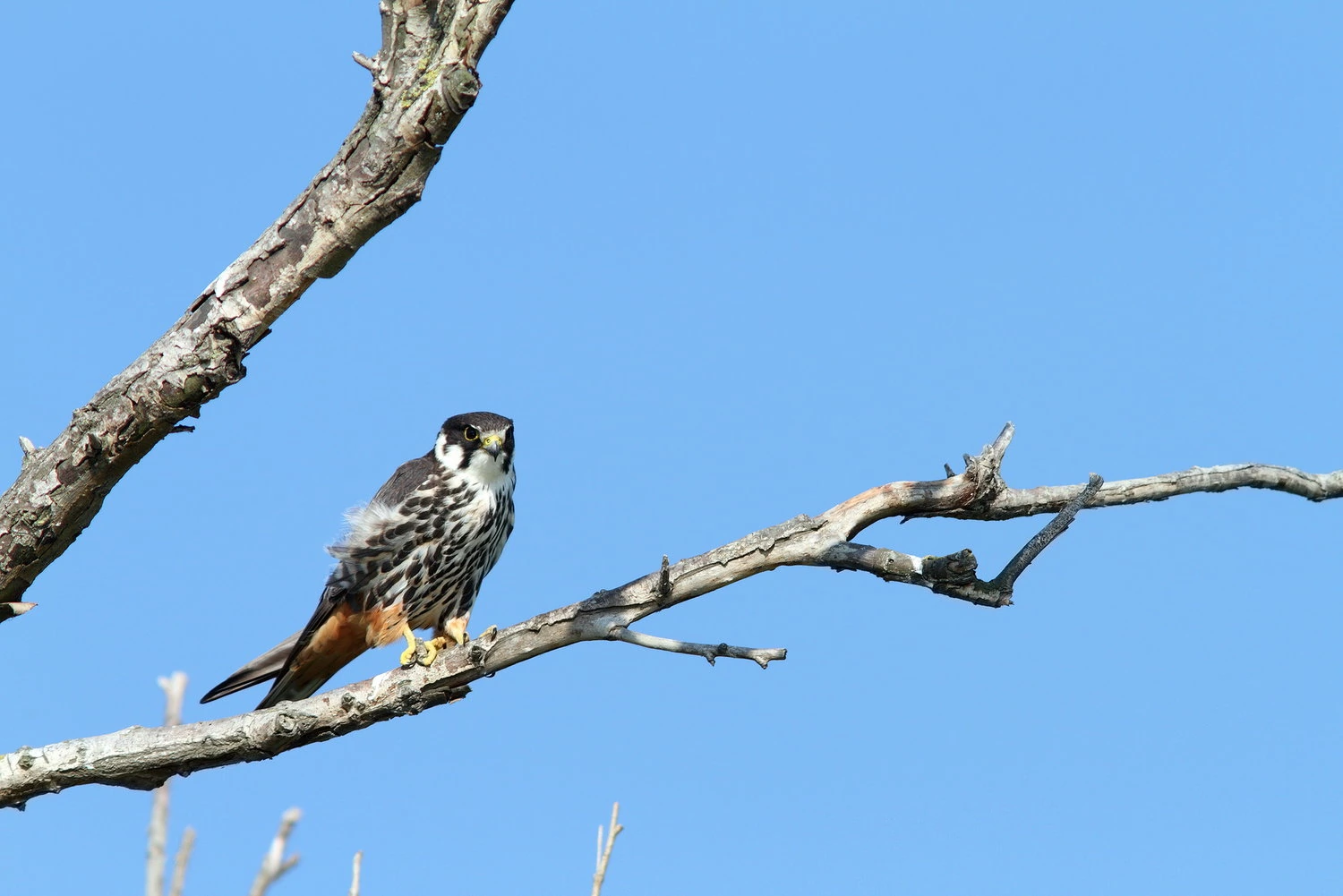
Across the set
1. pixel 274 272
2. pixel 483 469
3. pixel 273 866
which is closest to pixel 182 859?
pixel 273 866

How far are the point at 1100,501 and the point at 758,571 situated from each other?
1.03m

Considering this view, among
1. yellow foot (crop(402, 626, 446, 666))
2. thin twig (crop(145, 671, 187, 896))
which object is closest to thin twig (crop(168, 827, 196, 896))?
thin twig (crop(145, 671, 187, 896))

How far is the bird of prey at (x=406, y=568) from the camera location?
4559 millimetres

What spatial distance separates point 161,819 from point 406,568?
2.08m

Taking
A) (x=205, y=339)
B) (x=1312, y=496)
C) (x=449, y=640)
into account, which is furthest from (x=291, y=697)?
(x=1312, y=496)

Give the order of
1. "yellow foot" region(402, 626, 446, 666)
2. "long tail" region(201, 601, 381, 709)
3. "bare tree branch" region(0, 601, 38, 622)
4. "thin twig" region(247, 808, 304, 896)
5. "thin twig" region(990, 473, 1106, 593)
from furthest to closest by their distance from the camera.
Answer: "long tail" region(201, 601, 381, 709) < "yellow foot" region(402, 626, 446, 666) < "bare tree branch" region(0, 601, 38, 622) < "thin twig" region(990, 473, 1106, 593) < "thin twig" region(247, 808, 304, 896)

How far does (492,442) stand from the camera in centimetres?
478

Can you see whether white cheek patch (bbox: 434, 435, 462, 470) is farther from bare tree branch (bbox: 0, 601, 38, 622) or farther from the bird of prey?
bare tree branch (bbox: 0, 601, 38, 622)

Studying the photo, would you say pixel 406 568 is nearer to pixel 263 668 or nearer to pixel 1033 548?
pixel 263 668

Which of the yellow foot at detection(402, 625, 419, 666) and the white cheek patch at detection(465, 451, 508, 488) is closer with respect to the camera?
the yellow foot at detection(402, 625, 419, 666)

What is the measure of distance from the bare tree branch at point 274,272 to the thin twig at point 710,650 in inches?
46.8

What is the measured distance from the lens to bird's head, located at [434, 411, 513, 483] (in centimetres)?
475

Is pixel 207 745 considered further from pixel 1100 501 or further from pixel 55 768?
pixel 1100 501

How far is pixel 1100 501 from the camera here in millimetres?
3365
